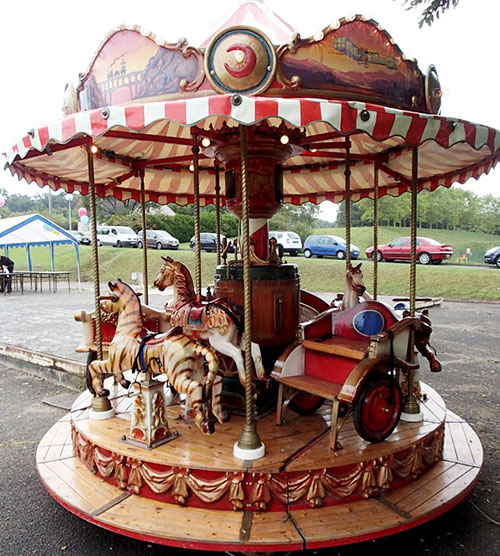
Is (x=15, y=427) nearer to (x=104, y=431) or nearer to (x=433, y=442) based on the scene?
(x=104, y=431)

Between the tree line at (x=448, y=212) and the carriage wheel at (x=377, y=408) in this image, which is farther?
the tree line at (x=448, y=212)

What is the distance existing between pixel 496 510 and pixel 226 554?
2259mm

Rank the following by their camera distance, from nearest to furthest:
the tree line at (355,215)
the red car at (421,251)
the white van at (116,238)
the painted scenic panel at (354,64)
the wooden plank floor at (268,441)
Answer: the painted scenic panel at (354,64), the wooden plank floor at (268,441), the red car at (421,251), the white van at (116,238), the tree line at (355,215)

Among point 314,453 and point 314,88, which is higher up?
point 314,88

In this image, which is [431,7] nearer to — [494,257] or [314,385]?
[314,385]

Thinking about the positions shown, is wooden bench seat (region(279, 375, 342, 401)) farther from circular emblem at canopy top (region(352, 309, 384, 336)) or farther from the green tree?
the green tree

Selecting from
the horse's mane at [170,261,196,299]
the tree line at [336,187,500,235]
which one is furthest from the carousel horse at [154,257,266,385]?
the tree line at [336,187,500,235]

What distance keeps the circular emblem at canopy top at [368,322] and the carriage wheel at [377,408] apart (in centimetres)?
59

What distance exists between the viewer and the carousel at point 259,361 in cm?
287

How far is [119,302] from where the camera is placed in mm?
3980

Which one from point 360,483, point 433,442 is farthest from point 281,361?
point 433,442

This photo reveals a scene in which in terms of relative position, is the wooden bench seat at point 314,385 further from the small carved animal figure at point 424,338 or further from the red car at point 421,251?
the red car at point 421,251

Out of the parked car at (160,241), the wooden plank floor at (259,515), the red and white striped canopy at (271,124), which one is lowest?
Answer: the wooden plank floor at (259,515)

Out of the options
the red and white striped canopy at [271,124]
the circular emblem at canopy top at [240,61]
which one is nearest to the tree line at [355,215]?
the red and white striped canopy at [271,124]
